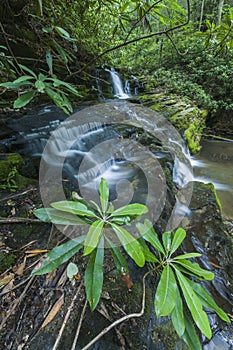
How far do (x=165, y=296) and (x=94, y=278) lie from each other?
264 millimetres

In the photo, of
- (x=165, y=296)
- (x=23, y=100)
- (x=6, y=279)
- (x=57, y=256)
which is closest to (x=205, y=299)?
(x=165, y=296)

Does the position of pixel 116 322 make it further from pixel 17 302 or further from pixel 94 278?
pixel 17 302

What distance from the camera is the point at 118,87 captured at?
6148 millimetres

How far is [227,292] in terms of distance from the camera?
140 centimetres

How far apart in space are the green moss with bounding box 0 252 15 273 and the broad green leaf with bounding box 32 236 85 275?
527 millimetres

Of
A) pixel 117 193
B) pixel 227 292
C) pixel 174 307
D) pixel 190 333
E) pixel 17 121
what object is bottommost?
pixel 227 292

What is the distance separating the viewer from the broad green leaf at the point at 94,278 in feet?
2.18

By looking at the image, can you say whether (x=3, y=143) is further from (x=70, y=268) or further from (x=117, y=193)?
(x=70, y=268)

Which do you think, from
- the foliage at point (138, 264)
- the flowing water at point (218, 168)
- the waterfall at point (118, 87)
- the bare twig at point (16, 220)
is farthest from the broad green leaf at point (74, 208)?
the waterfall at point (118, 87)

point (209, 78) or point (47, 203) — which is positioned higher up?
point (209, 78)

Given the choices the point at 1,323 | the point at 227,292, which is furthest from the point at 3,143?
the point at 227,292

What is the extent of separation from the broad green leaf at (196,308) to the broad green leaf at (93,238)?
367 millimetres

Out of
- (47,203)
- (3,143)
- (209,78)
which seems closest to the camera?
(47,203)

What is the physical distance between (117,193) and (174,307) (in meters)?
1.40
